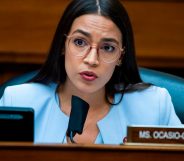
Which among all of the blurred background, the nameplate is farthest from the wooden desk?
the blurred background

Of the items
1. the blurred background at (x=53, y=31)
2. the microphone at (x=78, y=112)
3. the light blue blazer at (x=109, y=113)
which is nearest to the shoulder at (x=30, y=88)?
the light blue blazer at (x=109, y=113)

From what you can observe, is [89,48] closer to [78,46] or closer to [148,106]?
[78,46]

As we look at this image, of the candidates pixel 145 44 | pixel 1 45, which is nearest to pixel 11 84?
pixel 1 45

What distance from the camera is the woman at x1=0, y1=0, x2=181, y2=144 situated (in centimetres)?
138

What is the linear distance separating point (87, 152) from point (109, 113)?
53cm

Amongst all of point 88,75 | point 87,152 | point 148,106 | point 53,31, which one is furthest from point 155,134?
point 53,31

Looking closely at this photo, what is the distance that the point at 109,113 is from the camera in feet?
4.93

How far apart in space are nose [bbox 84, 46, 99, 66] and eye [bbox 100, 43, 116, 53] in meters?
0.03

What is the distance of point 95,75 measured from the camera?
138 cm

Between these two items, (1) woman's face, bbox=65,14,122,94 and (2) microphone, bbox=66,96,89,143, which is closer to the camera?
(2) microphone, bbox=66,96,89,143

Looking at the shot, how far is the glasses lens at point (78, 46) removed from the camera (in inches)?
54.1

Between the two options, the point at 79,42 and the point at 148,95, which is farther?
the point at 148,95

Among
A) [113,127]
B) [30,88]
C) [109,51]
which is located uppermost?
[109,51]

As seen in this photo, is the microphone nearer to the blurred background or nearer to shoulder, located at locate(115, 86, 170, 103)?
shoulder, located at locate(115, 86, 170, 103)
